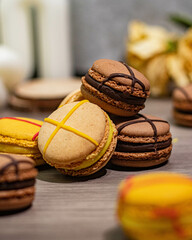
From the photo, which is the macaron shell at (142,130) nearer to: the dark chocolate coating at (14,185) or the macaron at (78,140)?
the macaron at (78,140)

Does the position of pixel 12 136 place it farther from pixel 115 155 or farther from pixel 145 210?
pixel 145 210

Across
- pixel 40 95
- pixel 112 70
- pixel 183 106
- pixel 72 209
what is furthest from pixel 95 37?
pixel 72 209

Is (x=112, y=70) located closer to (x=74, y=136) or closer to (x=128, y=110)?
(x=128, y=110)

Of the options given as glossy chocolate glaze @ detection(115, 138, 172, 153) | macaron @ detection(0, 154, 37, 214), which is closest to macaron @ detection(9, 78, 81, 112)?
glossy chocolate glaze @ detection(115, 138, 172, 153)

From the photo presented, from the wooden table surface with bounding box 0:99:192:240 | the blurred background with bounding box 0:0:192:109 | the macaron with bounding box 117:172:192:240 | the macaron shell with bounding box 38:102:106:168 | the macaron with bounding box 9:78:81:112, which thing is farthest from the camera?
the blurred background with bounding box 0:0:192:109

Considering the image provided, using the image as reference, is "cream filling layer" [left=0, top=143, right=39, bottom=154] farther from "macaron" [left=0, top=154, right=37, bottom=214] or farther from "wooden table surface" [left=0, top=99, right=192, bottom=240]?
"macaron" [left=0, top=154, right=37, bottom=214]
